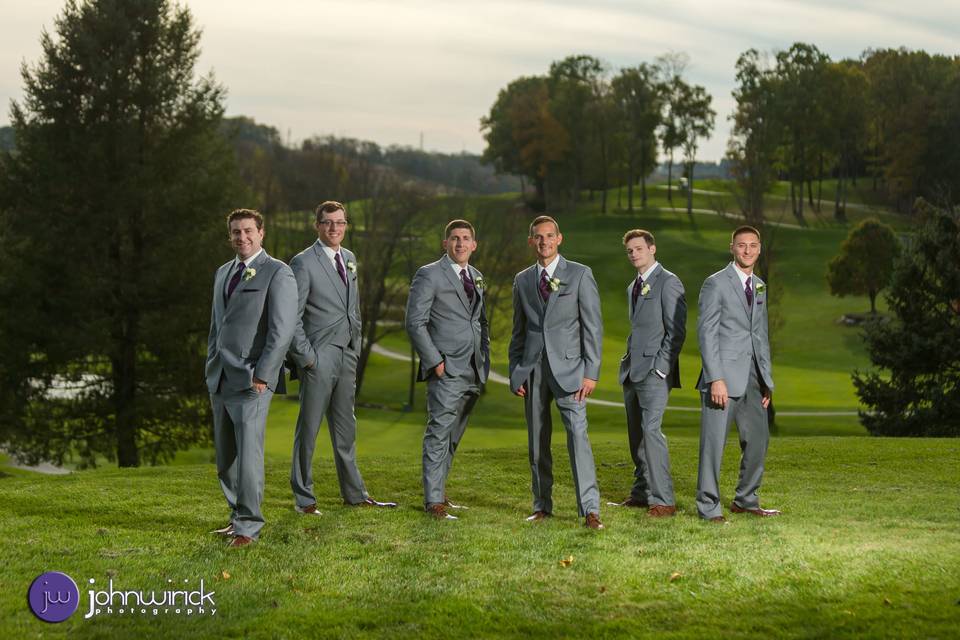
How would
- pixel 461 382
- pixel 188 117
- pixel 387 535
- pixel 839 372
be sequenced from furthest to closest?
pixel 839 372, pixel 188 117, pixel 461 382, pixel 387 535

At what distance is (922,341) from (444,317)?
2057cm

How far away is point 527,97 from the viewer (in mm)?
98188

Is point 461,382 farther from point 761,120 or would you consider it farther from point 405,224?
point 761,120

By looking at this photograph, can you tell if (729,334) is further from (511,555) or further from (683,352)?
(683,352)

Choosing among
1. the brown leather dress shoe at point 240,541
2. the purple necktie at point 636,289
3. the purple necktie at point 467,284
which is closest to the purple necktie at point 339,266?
the purple necktie at point 467,284

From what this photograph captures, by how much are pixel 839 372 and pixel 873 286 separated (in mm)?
8632

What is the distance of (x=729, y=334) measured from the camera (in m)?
10.1

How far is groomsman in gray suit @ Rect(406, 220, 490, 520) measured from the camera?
10180mm

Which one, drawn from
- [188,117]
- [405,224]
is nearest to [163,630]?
[188,117]

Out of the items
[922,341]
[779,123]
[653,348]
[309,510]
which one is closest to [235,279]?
[309,510]

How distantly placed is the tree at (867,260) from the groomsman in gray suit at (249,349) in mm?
50795

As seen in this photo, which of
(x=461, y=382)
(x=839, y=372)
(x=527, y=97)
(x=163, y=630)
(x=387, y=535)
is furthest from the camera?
(x=527, y=97)

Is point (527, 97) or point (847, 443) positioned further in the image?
point (527, 97)

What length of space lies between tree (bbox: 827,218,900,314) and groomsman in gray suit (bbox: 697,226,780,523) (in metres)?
48.2
